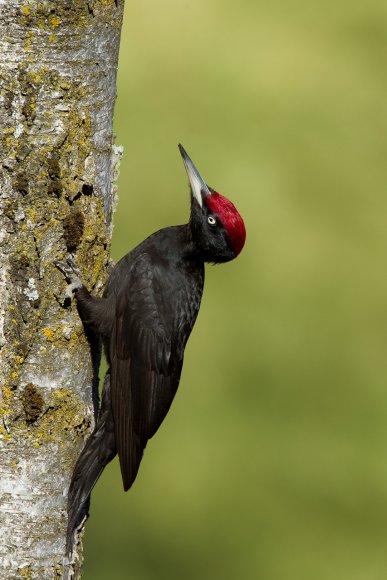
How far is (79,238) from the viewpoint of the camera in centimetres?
425

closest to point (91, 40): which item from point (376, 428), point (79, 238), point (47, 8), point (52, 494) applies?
point (47, 8)

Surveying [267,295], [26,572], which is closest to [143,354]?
[26,572]

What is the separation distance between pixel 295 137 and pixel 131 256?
5844mm

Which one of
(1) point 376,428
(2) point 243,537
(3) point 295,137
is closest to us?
(2) point 243,537

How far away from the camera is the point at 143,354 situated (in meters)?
4.91

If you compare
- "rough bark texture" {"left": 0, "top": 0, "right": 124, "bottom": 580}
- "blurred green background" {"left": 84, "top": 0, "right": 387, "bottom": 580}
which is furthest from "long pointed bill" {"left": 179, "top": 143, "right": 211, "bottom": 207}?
"blurred green background" {"left": 84, "top": 0, "right": 387, "bottom": 580}

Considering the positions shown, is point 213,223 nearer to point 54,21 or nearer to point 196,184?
point 196,184

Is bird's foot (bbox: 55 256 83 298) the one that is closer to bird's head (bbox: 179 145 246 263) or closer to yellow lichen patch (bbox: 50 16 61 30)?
yellow lichen patch (bbox: 50 16 61 30)

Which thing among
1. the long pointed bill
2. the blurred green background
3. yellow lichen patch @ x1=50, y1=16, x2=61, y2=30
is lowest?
the blurred green background

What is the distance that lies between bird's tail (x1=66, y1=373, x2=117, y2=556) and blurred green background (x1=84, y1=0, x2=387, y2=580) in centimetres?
259

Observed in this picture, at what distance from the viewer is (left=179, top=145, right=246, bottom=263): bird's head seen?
16.5 feet

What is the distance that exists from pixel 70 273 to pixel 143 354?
2.74 ft

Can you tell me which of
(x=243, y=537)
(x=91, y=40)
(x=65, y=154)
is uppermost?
(x=91, y=40)

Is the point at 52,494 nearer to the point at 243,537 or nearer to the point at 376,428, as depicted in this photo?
the point at 243,537
